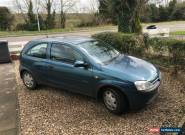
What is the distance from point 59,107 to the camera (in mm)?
5746

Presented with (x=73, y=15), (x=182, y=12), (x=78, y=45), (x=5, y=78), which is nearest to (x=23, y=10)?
(x=73, y=15)

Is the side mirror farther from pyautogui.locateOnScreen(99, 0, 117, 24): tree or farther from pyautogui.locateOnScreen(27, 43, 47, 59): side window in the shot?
pyautogui.locateOnScreen(99, 0, 117, 24): tree

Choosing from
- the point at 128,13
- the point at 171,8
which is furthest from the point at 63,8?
the point at 128,13

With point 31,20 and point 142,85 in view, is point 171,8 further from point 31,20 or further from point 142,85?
point 142,85

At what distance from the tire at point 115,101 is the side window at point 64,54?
1.04 metres

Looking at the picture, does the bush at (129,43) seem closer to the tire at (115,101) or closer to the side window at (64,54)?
the side window at (64,54)

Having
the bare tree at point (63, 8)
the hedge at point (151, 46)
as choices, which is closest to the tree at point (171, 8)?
the bare tree at point (63, 8)

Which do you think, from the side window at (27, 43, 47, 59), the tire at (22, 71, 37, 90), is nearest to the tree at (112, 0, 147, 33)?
the side window at (27, 43, 47, 59)

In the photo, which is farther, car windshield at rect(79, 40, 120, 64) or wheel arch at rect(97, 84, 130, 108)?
car windshield at rect(79, 40, 120, 64)

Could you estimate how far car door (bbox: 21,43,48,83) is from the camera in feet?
20.9

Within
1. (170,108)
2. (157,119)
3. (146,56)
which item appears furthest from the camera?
(146,56)

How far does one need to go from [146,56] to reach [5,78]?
504 centimetres

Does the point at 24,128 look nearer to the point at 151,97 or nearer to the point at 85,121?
the point at 85,121

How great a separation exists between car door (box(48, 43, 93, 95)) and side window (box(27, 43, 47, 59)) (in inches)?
11.6
